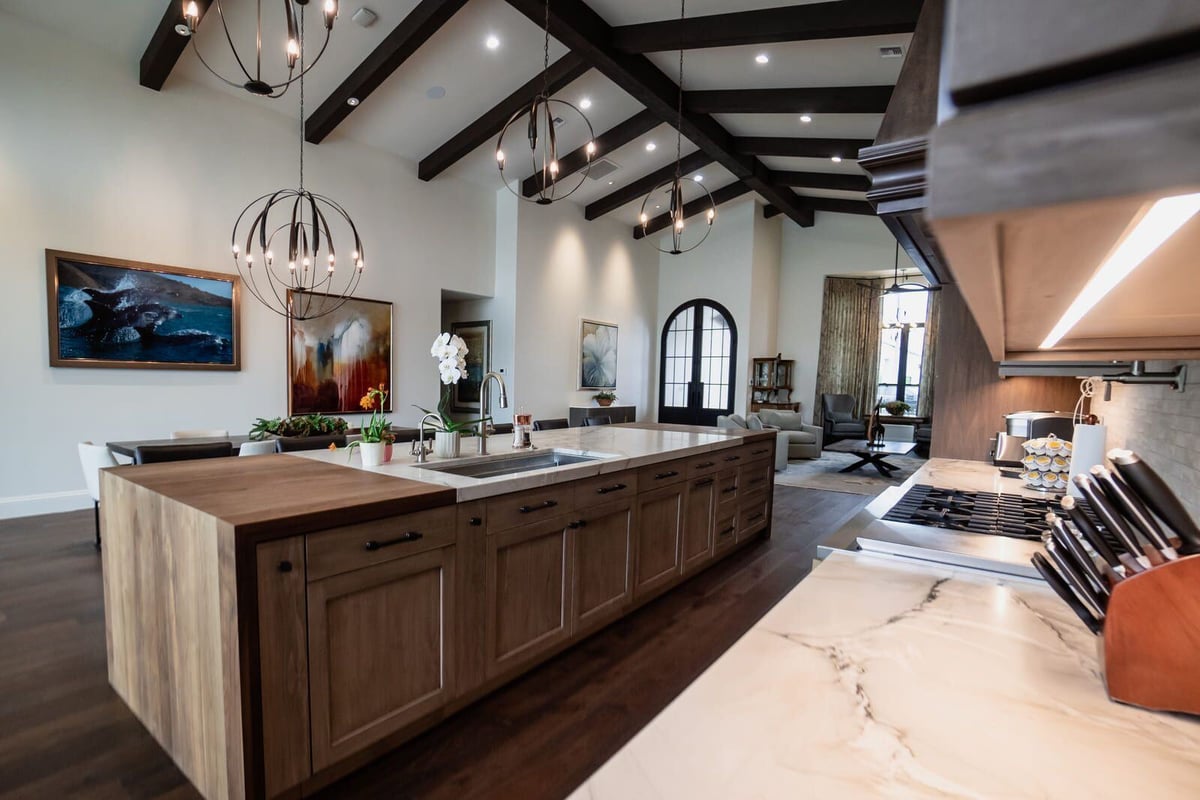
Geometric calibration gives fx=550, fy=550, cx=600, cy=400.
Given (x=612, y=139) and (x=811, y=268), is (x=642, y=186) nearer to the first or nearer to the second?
(x=612, y=139)

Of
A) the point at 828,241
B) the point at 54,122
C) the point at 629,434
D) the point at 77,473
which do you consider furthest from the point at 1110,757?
the point at 828,241

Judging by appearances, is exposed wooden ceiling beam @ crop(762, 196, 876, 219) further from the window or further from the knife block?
the knife block

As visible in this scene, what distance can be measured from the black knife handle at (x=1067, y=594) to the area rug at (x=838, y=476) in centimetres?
564

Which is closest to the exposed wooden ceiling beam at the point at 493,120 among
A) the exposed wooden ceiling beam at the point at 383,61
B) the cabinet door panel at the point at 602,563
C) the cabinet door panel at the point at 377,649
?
the exposed wooden ceiling beam at the point at 383,61

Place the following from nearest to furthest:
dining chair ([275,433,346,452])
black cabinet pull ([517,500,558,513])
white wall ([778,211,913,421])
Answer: black cabinet pull ([517,500,558,513])
dining chair ([275,433,346,452])
white wall ([778,211,913,421])

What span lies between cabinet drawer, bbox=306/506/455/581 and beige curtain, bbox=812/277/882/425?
32.5 feet

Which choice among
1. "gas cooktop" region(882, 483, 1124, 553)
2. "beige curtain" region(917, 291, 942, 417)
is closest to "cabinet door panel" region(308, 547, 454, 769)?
"gas cooktop" region(882, 483, 1124, 553)

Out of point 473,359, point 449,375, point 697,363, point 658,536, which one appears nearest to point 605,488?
point 658,536

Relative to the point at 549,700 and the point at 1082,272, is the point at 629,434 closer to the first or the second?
the point at 549,700

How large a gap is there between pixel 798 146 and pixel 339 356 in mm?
6184

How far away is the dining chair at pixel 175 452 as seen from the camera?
10.1 feet

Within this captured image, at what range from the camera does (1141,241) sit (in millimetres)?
421

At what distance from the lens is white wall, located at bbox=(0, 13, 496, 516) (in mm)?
4230

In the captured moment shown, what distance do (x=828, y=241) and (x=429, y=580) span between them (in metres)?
10.4
